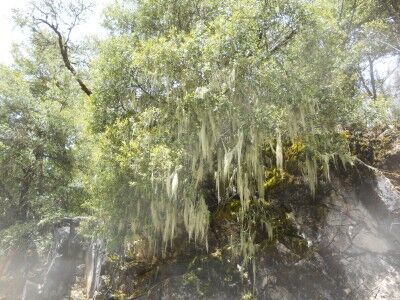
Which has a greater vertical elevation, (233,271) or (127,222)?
(127,222)

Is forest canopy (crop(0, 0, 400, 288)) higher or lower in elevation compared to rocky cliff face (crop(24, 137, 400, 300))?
higher

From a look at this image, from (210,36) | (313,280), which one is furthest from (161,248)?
(210,36)

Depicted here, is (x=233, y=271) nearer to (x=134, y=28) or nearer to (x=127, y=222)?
(x=127, y=222)

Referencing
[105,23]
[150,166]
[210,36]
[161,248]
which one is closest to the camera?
[150,166]

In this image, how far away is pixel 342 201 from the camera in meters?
9.27

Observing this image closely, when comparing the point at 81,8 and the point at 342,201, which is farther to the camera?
the point at 81,8

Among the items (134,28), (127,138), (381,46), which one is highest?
(381,46)

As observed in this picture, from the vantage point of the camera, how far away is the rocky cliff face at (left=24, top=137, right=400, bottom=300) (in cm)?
816

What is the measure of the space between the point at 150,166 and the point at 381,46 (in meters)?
11.9

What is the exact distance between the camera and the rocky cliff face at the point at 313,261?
8.16 meters

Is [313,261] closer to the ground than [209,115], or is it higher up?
closer to the ground

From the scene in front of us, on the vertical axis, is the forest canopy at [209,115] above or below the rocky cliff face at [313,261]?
above

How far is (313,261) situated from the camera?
Result: 8.64 m

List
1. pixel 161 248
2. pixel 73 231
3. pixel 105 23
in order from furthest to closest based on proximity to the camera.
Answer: pixel 73 231
pixel 105 23
pixel 161 248
